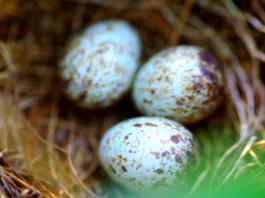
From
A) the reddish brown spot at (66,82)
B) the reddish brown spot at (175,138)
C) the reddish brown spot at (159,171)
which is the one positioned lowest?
the reddish brown spot at (159,171)

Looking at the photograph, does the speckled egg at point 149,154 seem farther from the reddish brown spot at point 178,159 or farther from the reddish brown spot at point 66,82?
the reddish brown spot at point 66,82

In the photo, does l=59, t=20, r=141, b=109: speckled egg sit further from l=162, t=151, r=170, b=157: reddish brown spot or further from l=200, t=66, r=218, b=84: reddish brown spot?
l=162, t=151, r=170, b=157: reddish brown spot

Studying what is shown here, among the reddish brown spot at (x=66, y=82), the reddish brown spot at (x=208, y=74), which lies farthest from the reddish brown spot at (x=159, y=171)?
the reddish brown spot at (x=66, y=82)

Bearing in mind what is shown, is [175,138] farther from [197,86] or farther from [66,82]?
[66,82]

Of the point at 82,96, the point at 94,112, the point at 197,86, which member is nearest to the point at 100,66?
the point at 82,96

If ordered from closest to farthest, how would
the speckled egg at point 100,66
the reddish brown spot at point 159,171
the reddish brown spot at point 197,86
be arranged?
the reddish brown spot at point 159,171 < the reddish brown spot at point 197,86 < the speckled egg at point 100,66

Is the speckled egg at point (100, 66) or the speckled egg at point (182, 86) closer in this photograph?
the speckled egg at point (182, 86)

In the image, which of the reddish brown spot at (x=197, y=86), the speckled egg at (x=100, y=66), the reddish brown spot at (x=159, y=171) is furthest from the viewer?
the speckled egg at (x=100, y=66)

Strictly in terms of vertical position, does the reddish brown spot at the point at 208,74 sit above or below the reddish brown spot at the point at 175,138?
above
